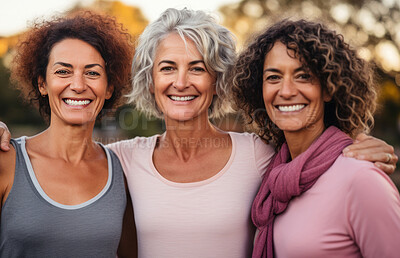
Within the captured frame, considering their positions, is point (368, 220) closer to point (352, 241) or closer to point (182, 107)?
point (352, 241)

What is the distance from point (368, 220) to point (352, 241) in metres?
0.19

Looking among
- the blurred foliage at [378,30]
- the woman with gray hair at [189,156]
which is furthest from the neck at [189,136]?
the blurred foliage at [378,30]

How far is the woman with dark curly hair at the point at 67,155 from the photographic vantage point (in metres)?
2.41

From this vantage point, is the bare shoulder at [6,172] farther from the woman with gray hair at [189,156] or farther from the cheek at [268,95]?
the cheek at [268,95]

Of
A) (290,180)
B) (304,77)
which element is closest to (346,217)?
(290,180)

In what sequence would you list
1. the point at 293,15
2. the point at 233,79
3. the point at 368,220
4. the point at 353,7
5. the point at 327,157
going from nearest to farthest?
the point at 368,220 < the point at 327,157 < the point at 293,15 < the point at 233,79 < the point at 353,7

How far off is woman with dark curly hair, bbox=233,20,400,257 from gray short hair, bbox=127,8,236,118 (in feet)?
1.09

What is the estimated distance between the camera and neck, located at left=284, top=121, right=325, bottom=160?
8.45ft

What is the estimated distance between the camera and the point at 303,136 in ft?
8.51

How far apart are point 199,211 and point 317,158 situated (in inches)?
35.9

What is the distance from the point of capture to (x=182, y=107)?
10.0ft

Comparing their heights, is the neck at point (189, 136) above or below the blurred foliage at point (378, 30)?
below

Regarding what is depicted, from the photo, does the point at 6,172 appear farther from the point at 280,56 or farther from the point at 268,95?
the point at 280,56

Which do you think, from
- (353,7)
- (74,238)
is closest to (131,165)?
(74,238)
